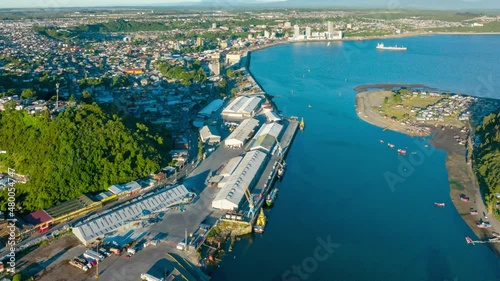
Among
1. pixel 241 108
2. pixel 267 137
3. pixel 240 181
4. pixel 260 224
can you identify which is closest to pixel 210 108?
pixel 241 108

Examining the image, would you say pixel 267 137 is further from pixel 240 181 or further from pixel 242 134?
pixel 240 181

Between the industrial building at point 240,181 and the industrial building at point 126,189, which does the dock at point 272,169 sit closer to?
the industrial building at point 240,181

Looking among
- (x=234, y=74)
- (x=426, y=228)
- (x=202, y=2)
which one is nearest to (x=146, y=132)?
(x=426, y=228)

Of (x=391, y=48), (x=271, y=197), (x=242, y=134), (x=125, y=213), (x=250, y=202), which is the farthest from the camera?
(x=391, y=48)

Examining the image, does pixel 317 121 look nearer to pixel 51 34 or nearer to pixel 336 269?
pixel 336 269

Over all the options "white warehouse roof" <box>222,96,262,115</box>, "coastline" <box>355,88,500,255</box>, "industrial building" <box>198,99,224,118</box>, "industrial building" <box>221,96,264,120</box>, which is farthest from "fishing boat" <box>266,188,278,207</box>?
"industrial building" <box>198,99,224,118</box>

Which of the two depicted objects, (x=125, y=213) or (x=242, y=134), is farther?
(x=242, y=134)

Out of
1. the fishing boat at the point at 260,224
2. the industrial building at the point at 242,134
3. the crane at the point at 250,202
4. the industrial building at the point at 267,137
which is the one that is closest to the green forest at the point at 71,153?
the industrial building at the point at 242,134
